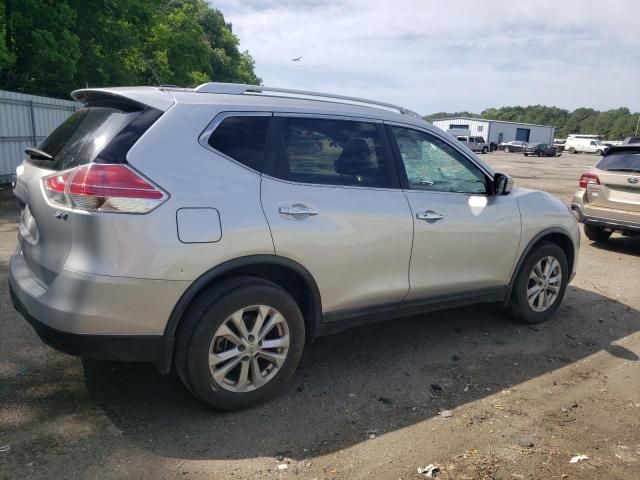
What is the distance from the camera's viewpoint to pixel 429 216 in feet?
12.6

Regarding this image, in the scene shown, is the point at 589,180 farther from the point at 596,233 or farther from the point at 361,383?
the point at 361,383

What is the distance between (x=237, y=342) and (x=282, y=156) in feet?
3.76

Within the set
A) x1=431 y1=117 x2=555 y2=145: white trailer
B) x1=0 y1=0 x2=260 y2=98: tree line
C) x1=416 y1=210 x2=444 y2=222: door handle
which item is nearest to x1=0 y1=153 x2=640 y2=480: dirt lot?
x1=416 y1=210 x2=444 y2=222: door handle

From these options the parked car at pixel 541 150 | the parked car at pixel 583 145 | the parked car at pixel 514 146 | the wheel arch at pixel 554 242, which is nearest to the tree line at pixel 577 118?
the parked car at pixel 583 145

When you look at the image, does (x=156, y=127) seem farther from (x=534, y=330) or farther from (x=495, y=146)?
(x=495, y=146)

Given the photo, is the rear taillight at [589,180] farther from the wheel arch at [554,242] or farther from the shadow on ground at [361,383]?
the wheel arch at [554,242]

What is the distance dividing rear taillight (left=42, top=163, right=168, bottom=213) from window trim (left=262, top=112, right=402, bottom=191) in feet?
2.35

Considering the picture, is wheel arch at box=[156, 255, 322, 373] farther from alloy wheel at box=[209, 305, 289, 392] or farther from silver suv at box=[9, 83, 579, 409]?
alloy wheel at box=[209, 305, 289, 392]

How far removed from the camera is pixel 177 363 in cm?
297

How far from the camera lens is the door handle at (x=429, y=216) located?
378cm

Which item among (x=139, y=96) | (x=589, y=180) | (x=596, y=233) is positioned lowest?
(x=596, y=233)

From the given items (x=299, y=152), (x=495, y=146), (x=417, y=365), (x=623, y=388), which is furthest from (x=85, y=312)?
(x=495, y=146)

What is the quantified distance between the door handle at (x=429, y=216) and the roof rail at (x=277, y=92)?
0.86 meters

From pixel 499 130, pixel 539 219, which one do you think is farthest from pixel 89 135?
pixel 499 130
